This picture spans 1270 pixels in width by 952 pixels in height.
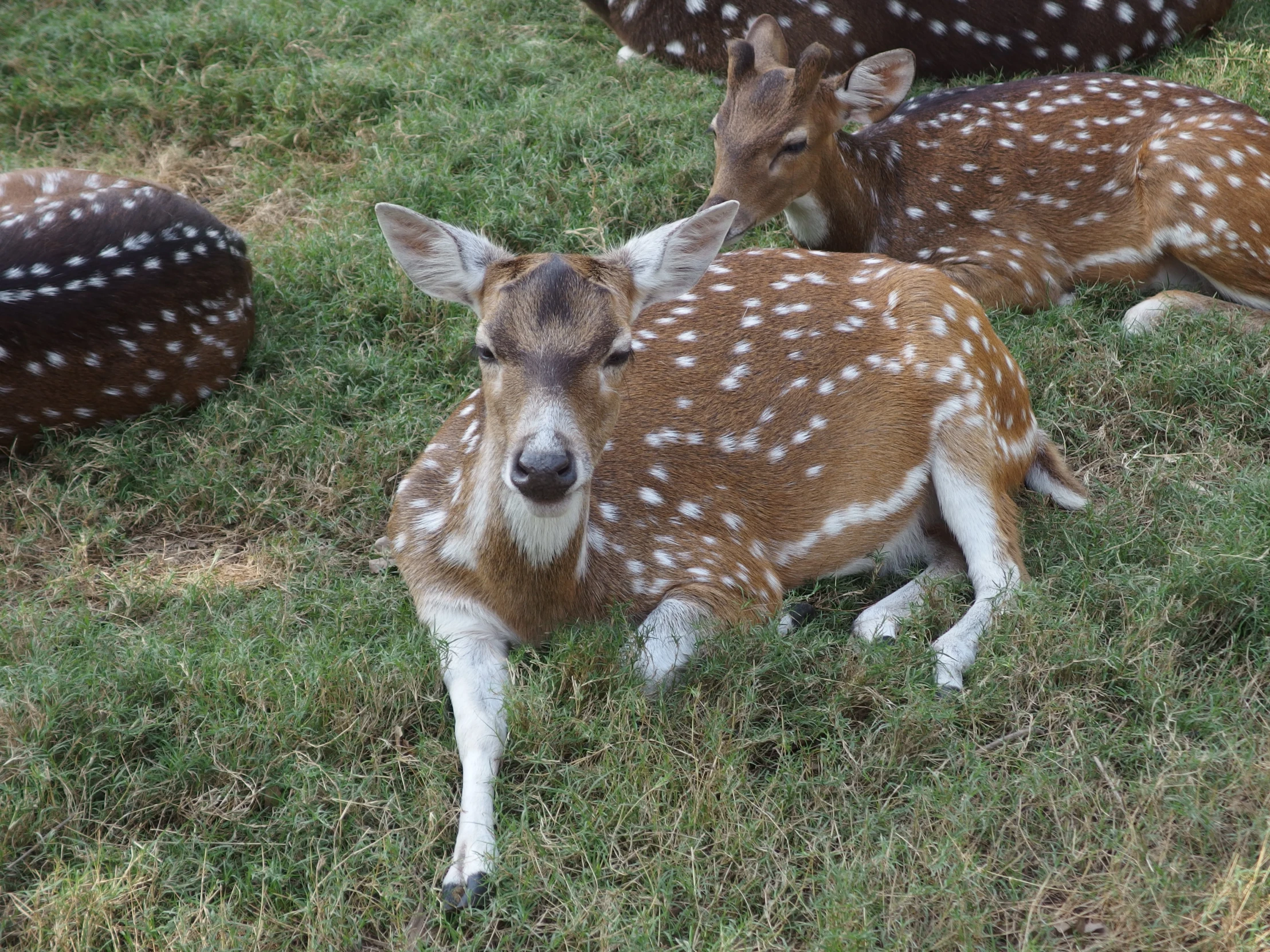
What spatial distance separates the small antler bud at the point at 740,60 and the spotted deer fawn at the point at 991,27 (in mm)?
1425

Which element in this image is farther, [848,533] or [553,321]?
[848,533]

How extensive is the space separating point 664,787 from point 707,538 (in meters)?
1.08

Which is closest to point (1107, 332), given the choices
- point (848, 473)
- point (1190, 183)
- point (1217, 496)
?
point (1190, 183)

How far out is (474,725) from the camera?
143 inches

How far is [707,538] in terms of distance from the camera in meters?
4.34

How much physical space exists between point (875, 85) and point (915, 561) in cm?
250

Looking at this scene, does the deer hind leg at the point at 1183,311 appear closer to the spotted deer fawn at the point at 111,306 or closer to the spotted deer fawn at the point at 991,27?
the spotted deer fawn at the point at 991,27

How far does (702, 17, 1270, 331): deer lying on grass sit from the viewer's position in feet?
18.5


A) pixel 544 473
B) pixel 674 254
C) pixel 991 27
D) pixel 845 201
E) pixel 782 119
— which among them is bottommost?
pixel 845 201

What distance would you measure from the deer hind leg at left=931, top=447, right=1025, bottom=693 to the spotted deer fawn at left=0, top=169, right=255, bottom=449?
10.3 ft

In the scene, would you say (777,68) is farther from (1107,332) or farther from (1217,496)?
(1217,496)

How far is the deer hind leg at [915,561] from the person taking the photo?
4.28 m

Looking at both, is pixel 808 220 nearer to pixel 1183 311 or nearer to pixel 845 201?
pixel 845 201

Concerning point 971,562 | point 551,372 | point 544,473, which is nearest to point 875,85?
point 971,562
